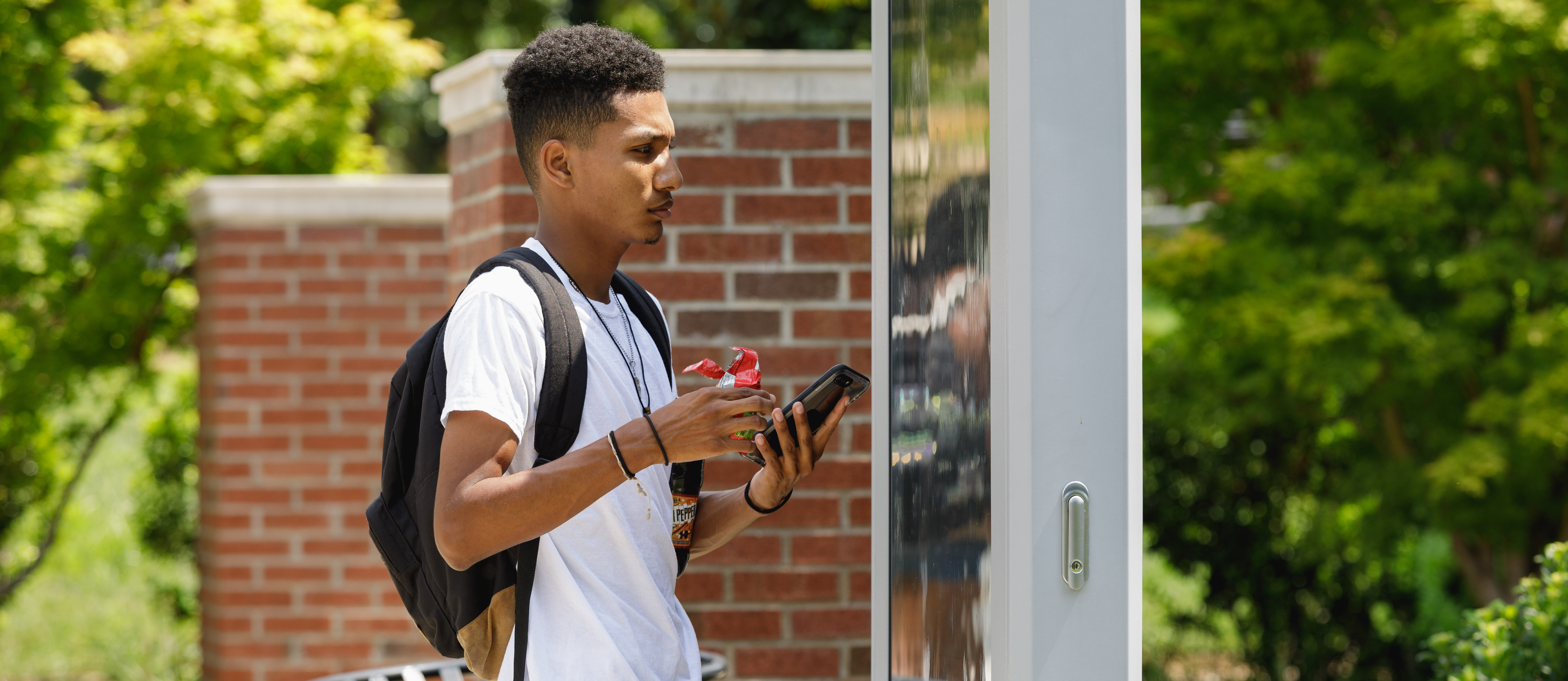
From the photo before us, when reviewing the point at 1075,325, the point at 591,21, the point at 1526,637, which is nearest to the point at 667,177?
the point at 1075,325

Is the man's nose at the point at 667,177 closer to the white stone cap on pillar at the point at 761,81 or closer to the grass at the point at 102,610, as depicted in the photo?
the white stone cap on pillar at the point at 761,81

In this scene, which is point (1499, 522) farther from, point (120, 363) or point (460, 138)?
point (120, 363)

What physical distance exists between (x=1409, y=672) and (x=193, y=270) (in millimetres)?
6167

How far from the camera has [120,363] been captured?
21.2ft

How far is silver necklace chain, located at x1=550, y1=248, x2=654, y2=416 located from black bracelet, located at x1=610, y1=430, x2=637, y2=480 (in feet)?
0.61

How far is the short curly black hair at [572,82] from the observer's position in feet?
6.31

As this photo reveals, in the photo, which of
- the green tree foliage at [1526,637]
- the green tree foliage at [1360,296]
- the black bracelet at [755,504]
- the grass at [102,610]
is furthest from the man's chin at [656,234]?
the grass at [102,610]

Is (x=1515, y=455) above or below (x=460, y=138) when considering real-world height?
below

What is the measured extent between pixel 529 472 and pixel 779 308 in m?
1.82

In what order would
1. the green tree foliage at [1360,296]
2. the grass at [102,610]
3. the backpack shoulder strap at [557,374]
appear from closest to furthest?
the backpack shoulder strap at [557,374], the green tree foliage at [1360,296], the grass at [102,610]

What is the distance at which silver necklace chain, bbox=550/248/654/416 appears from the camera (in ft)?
6.39

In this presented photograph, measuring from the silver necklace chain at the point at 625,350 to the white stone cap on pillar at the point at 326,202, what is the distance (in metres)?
3.72

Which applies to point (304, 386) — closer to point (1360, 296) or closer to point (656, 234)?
point (656, 234)

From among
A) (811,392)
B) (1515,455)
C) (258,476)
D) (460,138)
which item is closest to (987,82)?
(811,392)
